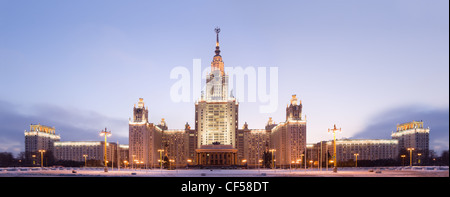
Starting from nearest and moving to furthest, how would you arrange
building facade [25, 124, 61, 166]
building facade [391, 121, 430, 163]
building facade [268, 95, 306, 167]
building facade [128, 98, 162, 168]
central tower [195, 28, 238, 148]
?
building facade [268, 95, 306, 167] → building facade [128, 98, 162, 168] → building facade [391, 121, 430, 163] → central tower [195, 28, 238, 148] → building facade [25, 124, 61, 166]

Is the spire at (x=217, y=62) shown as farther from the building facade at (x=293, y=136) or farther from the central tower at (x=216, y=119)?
the building facade at (x=293, y=136)

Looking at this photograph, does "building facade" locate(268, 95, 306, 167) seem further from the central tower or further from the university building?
the central tower

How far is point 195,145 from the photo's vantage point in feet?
593

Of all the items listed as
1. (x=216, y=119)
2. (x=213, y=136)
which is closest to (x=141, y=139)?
(x=213, y=136)

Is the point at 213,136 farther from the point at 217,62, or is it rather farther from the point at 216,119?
the point at 217,62

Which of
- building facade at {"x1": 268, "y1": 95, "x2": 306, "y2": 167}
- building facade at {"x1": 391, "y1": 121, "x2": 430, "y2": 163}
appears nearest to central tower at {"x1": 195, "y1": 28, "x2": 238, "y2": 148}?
building facade at {"x1": 268, "y1": 95, "x2": 306, "y2": 167}

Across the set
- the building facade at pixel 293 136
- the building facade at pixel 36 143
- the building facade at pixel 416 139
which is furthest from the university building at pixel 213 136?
the building facade at pixel 416 139
